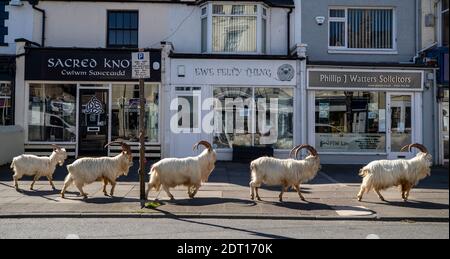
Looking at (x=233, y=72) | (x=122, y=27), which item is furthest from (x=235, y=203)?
(x=122, y=27)

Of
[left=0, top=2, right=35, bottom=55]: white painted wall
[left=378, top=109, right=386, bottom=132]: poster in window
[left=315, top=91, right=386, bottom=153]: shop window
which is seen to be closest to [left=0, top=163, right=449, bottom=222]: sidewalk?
[left=315, top=91, right=386, bottom=153]: shop window

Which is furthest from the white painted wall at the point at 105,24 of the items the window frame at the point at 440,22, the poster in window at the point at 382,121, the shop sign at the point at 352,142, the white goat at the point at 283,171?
the white goat at the point at 283,171

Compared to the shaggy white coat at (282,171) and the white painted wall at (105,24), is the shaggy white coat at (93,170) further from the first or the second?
the white painted wall at (105,24)

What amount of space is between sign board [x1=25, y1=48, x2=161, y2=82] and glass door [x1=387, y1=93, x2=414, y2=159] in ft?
29.8

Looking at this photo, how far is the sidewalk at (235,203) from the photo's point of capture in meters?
9.11

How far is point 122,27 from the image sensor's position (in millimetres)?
18609

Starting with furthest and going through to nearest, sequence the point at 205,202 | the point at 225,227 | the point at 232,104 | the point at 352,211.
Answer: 1. the point at 232,104
2. the point at 205,202
3. the point at 352,211
4. the point at 225,227

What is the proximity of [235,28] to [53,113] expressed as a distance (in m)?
7.77

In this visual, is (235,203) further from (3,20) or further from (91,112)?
(3,20)

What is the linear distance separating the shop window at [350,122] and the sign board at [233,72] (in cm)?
164

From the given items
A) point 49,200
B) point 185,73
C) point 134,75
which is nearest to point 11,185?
point 49,200

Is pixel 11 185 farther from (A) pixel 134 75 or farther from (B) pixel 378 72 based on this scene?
(B) pixel 378 72

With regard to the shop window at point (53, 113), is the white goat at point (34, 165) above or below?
below

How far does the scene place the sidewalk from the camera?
9.11 metres
